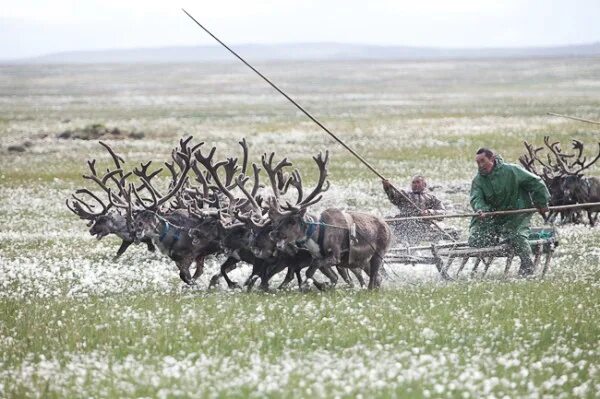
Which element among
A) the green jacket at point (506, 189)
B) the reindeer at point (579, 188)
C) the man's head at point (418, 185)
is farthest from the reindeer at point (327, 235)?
the reindeer at point (579, 188)

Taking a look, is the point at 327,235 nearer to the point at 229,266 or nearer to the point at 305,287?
the point at 305,287

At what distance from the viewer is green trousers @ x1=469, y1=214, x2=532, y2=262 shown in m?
19.1

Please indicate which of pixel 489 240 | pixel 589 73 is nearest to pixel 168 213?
pixel 489 240

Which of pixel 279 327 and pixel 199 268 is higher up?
pixel 279 327

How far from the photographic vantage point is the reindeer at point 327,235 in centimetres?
1772

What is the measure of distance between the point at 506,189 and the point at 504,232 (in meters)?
0.74

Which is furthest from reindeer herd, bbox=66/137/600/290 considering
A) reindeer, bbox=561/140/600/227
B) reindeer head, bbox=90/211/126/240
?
reindeer, bbox=561/140/600/227

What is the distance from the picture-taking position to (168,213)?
20453 millimetres

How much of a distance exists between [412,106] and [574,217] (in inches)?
2513

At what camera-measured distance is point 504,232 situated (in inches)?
763

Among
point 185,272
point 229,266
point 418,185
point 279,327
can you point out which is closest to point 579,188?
point 418,185

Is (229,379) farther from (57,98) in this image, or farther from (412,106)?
(57,98)

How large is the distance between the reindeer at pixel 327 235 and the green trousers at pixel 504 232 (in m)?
2.16

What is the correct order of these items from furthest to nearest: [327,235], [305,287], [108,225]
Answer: [108,225]
[305,287]
[327,235]
